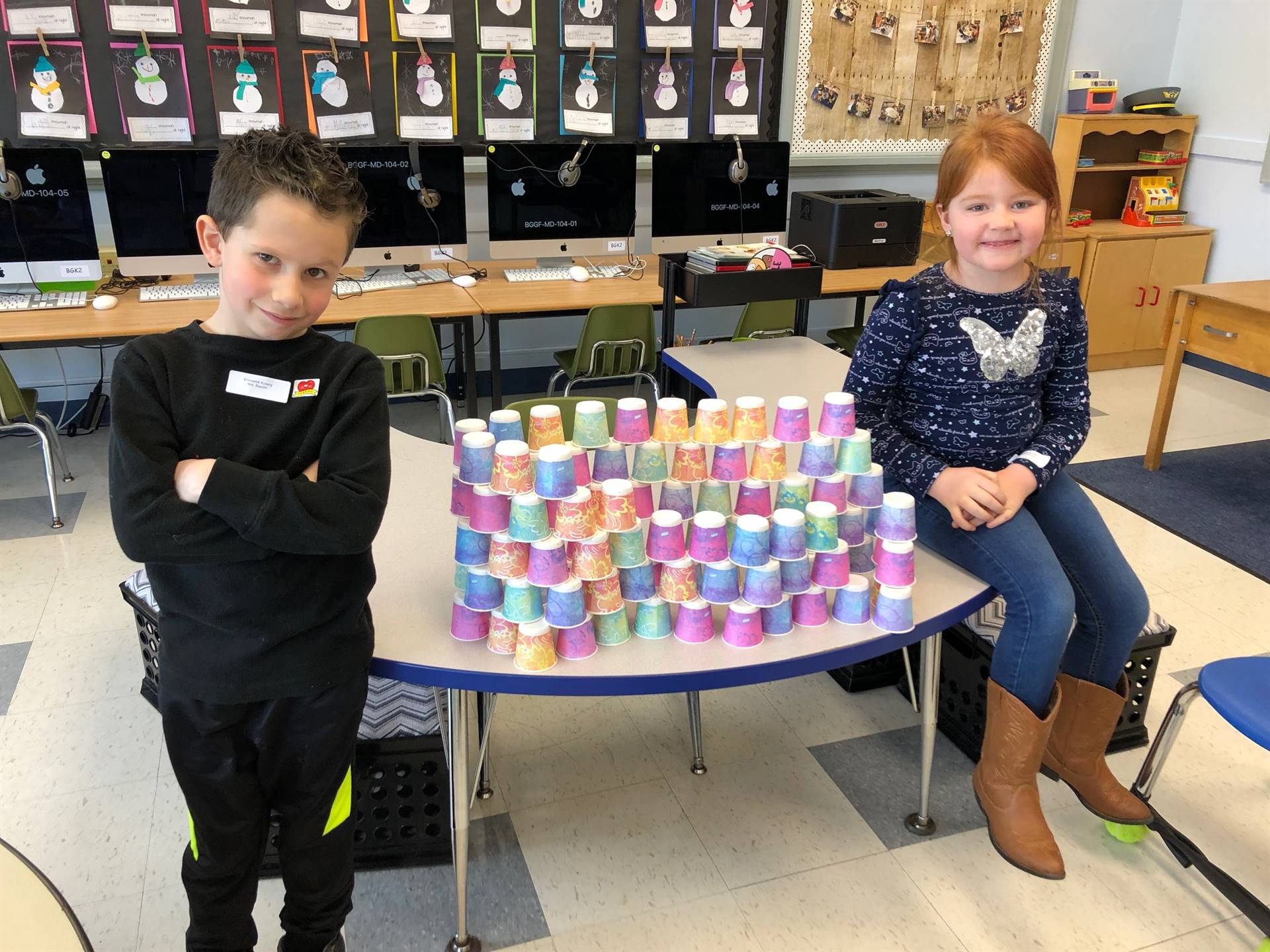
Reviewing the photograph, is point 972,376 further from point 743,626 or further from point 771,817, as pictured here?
point 771,817

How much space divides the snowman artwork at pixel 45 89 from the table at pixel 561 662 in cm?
297

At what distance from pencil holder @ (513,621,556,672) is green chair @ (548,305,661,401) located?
6.35 feet

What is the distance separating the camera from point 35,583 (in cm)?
271

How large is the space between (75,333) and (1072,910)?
9.88 ft

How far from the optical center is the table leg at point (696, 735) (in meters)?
1.98

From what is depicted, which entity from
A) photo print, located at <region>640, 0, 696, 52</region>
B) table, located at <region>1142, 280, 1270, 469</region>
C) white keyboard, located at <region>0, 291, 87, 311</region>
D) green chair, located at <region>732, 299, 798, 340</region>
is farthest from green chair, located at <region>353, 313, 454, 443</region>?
table, located at <region>1142, 280, 1270, 469</region>

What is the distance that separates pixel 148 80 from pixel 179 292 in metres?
0.98

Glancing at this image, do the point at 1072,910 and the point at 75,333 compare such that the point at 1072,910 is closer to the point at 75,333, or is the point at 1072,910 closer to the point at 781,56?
the point at 75,333

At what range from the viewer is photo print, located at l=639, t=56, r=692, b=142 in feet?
13.6

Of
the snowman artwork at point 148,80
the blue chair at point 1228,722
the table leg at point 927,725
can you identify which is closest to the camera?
the blue chair at point 1228,722

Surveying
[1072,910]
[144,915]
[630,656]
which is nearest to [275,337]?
[630,656]

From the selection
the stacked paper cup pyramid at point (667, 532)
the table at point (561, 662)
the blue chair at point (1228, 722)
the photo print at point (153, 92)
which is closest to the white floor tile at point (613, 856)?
the table at point (561, 662)

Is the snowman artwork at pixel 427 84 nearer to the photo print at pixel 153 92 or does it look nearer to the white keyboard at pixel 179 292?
the photo print at pixel 153 92


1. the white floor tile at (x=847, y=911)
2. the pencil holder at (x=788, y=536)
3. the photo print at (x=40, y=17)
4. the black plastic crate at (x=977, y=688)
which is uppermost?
the photo print at (x=40, y=17)
